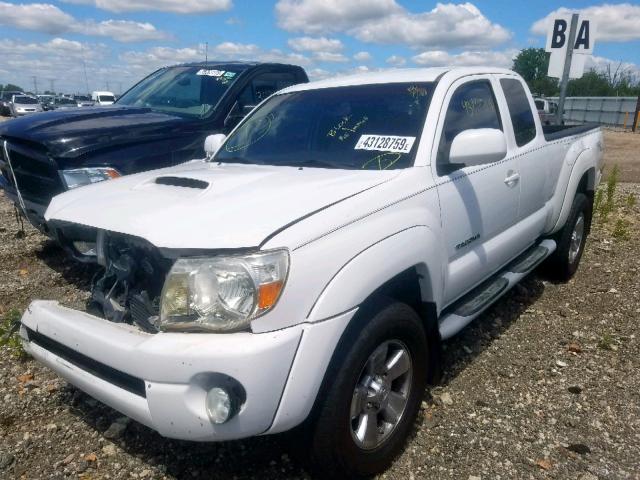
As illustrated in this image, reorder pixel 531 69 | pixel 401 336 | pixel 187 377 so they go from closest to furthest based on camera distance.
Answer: pixel 187 377
pixel 401 336
pixel 531 69

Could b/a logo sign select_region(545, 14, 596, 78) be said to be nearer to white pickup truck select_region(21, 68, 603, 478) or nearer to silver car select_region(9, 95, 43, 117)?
white pickup truck select_region(21, 68, 603, 478)

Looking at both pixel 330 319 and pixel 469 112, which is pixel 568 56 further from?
pixel 330 319

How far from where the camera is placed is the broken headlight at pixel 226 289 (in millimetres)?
1903

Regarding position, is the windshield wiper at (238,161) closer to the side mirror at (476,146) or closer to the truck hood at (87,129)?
the side mirror at (476,146)

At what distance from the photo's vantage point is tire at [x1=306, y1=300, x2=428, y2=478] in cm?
210

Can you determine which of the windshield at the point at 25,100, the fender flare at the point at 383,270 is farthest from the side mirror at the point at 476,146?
the windshield at the point at 25,100

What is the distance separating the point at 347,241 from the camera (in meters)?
2.13

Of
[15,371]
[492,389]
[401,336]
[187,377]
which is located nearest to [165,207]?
[187,377]

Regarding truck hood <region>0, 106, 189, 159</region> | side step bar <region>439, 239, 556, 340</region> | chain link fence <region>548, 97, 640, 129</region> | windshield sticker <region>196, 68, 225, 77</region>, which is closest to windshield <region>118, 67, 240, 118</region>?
windshield sticker <region>196, 68, 225, 77</region>

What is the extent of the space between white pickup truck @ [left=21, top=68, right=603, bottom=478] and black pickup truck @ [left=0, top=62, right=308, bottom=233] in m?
1.22

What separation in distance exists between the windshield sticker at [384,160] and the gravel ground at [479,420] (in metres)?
1.38

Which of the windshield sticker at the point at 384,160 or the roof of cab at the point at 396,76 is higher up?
the roof of cab at the point at 396,76

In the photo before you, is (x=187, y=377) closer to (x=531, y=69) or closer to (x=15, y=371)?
(x=15, y=371)

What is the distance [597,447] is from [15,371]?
3.39 meters
